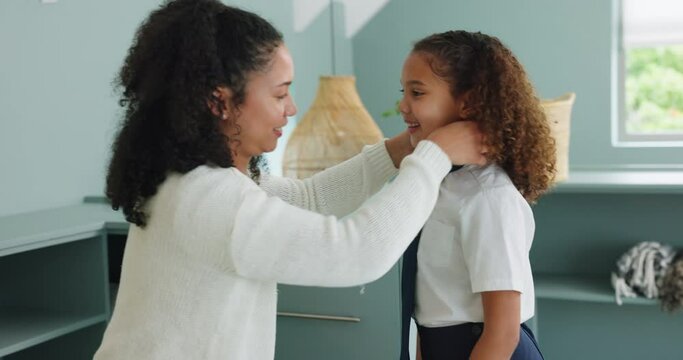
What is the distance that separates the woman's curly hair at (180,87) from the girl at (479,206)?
1.09 feet

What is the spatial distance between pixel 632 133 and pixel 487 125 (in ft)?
9.26

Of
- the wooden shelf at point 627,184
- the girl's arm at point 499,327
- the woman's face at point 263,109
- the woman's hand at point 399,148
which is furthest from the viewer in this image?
the wooden shelf at point 627,184

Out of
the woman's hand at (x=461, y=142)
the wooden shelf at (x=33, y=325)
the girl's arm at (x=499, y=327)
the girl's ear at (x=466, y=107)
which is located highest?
the girl's ear at (x=466, y=107)

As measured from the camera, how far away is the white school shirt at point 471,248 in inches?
53.2

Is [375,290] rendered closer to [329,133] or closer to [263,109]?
[329,133]

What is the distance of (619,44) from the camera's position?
13.0 ft

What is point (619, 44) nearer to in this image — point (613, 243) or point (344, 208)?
point (613, 243)

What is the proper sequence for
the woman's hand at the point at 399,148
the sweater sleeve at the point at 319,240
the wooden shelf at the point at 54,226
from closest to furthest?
the sweater sleeve at the point at 319,240, the woman's hand at the point at 399,148, the wooden shelf at the point at 54,226

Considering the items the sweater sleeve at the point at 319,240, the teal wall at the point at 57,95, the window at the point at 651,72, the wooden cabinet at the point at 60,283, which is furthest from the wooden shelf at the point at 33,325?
the window at the point at 651,72

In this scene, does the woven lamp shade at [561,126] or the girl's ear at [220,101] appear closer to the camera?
the girl's ear at [220,101]

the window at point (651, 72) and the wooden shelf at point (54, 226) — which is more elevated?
the window at point (651, 72)

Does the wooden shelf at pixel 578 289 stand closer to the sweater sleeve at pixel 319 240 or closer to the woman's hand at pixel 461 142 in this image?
the woman's hand at pixel 461 142

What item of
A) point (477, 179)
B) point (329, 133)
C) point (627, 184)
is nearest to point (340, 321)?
point (329, 133)

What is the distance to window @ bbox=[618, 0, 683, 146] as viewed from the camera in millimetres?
3920
